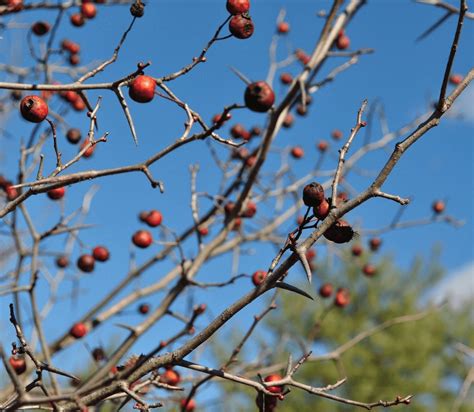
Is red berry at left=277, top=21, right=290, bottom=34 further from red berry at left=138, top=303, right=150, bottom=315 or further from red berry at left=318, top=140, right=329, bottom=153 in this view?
red berry at left=138, top=303, right=150, bottom=315

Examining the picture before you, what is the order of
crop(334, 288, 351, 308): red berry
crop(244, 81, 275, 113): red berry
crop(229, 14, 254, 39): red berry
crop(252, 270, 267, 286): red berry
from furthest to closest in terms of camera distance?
crop(334, 288, 351, 308): red berry
crop(252, 270, 267, 286): red berry
crop(229, 14, 254, 39): red berry
crop(244, 81, 275, 113): red berry

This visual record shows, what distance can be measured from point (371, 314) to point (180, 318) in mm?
20304

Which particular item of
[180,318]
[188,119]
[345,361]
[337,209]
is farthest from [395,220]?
[345,361]

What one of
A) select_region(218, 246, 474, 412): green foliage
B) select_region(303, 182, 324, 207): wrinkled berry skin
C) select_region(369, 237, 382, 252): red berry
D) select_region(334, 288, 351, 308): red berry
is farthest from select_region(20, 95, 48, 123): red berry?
select_region(218, 246, 474, 412): green foliage

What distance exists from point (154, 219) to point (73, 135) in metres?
0.65

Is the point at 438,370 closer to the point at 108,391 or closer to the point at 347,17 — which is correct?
the point at 347,17

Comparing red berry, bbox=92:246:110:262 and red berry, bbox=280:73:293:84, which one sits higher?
red berry, bbox=280:73:293:84

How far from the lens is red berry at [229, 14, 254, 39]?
1.92 m

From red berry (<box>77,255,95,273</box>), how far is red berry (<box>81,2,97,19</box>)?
1.48m

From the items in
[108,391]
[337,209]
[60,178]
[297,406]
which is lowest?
[108,391]

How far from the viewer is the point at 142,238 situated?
3455 millimetres

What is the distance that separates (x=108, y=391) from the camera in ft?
4.77

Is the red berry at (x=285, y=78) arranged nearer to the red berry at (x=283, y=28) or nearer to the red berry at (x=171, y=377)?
the red berry at (x=283, y=28)

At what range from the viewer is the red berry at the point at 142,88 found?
5.79 feet
